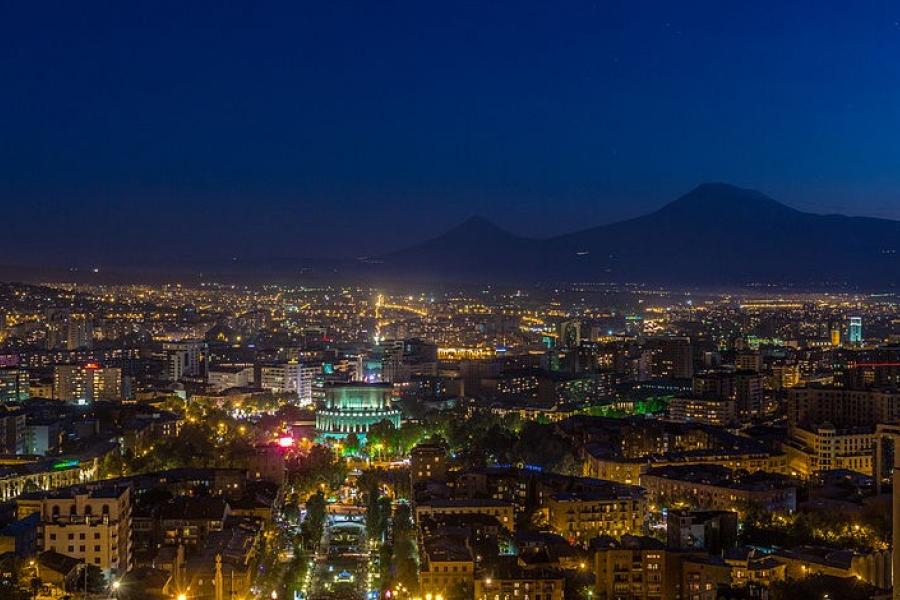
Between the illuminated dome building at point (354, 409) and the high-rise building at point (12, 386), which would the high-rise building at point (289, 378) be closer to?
the illuminated dome building at point (354, 409)

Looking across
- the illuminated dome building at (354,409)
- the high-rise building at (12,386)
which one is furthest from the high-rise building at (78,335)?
the illuminated dome building at (354,409)

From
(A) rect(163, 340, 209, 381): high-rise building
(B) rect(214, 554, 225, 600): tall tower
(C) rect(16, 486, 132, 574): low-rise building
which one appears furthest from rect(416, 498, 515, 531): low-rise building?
(A) rect(163, 340, 209, 381): high-rise building

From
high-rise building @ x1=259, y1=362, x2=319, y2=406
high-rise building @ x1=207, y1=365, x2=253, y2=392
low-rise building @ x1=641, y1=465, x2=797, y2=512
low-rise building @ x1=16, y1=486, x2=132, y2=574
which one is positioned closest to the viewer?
low-rise building @ x1=16, y1=486, x2=132, y2=574

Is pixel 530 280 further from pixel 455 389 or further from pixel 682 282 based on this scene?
pixel 455 389

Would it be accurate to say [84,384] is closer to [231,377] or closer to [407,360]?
[231,377]

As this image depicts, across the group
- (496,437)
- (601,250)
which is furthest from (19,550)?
(601,250)

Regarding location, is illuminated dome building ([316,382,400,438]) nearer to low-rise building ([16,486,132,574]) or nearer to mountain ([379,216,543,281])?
low-rise building ([16,486,132,574])
